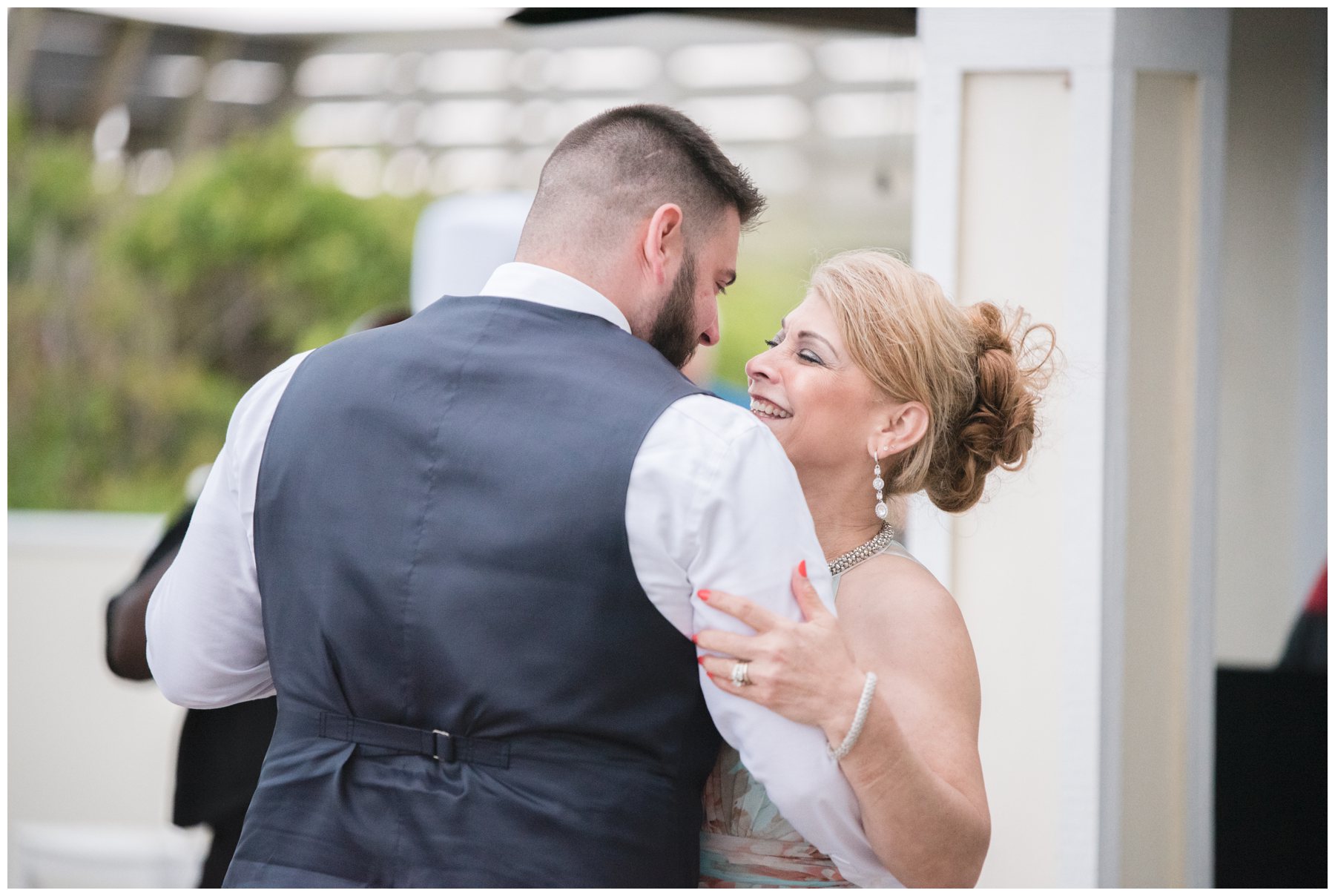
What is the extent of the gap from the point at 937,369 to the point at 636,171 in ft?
2.06

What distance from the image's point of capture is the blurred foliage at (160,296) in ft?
26.6

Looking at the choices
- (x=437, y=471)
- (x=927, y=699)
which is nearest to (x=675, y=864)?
(x=927, y=699)

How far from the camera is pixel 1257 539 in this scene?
448cm

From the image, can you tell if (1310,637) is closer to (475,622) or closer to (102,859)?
(475,622)

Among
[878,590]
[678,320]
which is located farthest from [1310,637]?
[678,320]

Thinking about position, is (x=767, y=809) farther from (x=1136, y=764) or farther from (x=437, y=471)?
(x=1136, y=764)

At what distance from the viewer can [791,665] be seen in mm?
1394

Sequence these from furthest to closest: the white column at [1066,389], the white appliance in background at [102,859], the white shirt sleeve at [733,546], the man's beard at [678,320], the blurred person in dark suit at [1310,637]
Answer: the white appliance in background at [102,859] → the blurred person in dark suit at [1310,637] → the white column at [1066,389] → the man's beard at [678,320] → the white shirt sleeve at [733,546]

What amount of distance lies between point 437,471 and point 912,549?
1.84m

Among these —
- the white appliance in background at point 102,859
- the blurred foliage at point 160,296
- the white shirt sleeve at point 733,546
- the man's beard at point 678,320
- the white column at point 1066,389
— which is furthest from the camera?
the blurred foliage at point 160,296

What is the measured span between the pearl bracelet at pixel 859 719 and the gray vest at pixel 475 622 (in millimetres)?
185

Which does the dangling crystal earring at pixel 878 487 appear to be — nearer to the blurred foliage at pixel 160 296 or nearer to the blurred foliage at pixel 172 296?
the blurred foliage at pixel 172 296

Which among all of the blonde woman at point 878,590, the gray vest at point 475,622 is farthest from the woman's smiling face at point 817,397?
the gray vest at point 475,622

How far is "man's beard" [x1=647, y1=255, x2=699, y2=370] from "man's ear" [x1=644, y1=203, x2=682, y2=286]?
32 mm
